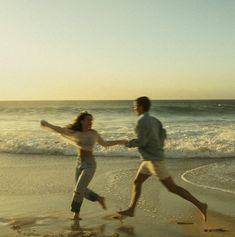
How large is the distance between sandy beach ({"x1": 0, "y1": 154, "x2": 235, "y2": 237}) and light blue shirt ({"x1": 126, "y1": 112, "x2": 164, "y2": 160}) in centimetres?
103

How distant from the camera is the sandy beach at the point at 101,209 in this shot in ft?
20.7

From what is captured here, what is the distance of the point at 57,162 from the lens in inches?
537

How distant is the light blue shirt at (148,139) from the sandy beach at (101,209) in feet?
3.38

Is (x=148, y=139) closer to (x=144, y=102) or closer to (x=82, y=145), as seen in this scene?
(x=144, y=102)

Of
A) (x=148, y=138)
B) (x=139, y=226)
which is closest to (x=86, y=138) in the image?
(x=148, y=138)

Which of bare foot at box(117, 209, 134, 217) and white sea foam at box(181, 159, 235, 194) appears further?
white sea foam at box(181, 159, 235, 194)

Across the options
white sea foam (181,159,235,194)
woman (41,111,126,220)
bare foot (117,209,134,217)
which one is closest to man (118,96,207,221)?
woman (41,111,126,220)

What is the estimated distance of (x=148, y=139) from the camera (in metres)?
6.31

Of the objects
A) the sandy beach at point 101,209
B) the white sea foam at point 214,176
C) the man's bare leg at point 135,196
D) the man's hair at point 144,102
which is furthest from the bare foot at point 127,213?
the white sea foam at point 214,176

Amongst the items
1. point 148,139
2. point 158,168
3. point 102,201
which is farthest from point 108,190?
point 148,139

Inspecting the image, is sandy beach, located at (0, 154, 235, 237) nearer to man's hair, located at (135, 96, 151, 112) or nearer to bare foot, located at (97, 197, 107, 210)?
bare foot, located at (97, 197, 107, 210)

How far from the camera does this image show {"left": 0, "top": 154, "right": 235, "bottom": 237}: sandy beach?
632 cm

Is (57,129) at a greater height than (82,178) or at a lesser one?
greater

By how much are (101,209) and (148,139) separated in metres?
1.87
